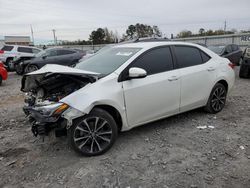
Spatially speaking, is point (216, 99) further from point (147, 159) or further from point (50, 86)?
point (50, 86)

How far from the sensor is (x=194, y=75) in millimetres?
4578

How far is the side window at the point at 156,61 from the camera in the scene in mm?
4001

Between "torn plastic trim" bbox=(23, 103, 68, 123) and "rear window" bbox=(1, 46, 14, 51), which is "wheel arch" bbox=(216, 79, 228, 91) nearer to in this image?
"torn plastic trim" bbox=(23, 103, 68, 123)

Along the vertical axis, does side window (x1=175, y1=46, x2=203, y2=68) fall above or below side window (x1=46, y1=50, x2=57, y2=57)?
below

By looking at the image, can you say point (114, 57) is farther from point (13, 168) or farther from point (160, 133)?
point (13, 168)

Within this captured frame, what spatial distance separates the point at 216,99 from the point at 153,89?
6.55 ft

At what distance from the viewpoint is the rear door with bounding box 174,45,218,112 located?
14.7 feet

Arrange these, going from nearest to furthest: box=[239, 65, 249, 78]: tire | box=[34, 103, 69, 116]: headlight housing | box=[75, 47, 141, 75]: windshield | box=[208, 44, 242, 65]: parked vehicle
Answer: box=[34, 103, 69, 116]: headlight housing
box=[75, 47, 141, 75]: windshield
box=[239, 65, 249, 78]: tire
box=[208, 44, 242, 65]: parked vehicle

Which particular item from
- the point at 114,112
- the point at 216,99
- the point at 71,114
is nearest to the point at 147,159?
the point at 114,112

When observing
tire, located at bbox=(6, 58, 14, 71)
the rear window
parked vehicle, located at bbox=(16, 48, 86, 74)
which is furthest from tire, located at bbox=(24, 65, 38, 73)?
the rear window

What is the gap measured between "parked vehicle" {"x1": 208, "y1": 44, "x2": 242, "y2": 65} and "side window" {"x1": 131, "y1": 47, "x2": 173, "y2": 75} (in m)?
8.23

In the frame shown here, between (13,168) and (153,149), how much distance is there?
2092mm

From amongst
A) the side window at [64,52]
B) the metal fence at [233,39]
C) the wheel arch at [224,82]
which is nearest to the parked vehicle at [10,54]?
the side window at [64,52]

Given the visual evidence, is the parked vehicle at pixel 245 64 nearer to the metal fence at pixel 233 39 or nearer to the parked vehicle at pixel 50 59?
the parked vehicle at pixel 50 59
